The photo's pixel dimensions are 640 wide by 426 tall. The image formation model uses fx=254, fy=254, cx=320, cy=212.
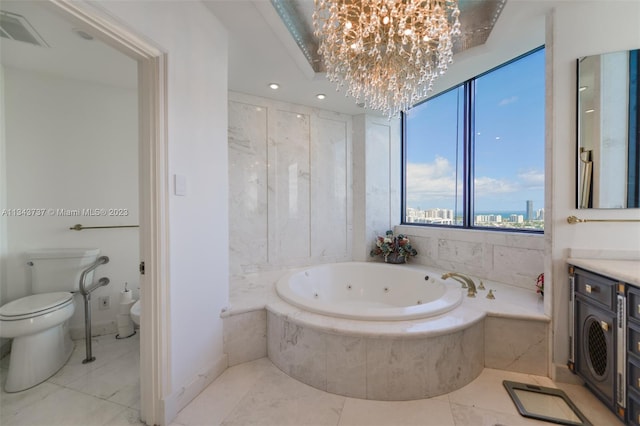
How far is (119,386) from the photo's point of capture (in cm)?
162

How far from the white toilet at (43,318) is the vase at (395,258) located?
294 cm

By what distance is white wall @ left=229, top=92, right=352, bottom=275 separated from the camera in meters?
2.73

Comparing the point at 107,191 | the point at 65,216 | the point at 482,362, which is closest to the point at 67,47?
the point at 107,191

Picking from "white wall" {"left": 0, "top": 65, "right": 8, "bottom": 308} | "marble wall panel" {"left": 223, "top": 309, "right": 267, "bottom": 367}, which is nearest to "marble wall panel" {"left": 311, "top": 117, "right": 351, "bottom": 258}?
"marble wall panel" {"left": 223, "top": 309, "right": 267, "bottom": 367}

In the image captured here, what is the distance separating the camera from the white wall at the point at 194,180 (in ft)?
4.42

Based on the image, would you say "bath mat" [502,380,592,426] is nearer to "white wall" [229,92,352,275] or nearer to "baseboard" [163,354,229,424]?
"baseboard" [163,354,229,424]

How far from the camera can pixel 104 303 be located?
2.30 meters

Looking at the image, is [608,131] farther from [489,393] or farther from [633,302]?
[489,393]

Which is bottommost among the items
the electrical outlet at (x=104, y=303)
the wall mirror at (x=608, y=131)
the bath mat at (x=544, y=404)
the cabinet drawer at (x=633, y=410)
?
the bath mat at (x=544, y=404)

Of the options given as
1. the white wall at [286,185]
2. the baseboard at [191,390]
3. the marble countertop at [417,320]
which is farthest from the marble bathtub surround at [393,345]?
the white wall at [286,185]

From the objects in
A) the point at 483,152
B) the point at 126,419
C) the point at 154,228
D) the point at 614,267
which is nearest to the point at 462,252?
the point at 483,152

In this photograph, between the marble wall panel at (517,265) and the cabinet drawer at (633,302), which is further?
the marble wall panel at (517,265)

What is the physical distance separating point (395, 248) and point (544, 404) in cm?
183

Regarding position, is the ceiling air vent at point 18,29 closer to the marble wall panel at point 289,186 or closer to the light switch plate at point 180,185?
the light switch plate at point 180,185
